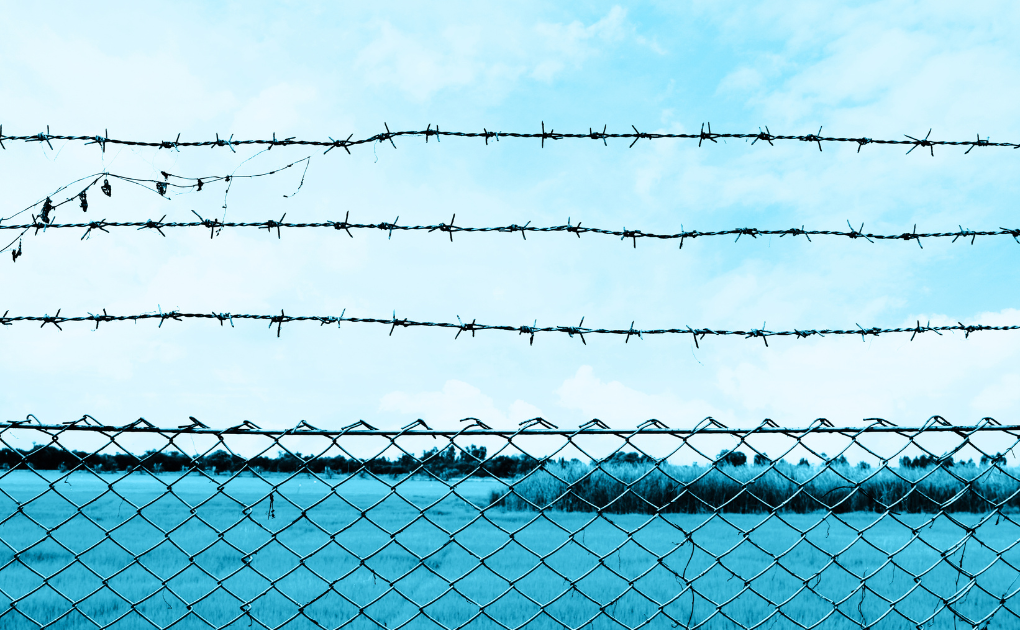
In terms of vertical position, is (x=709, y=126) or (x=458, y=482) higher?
(x=709, y=126)

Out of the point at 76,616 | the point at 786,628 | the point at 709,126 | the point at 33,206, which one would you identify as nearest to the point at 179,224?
the point at 33,206

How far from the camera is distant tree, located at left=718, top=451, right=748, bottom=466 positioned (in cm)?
155

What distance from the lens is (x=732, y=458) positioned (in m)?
1.58

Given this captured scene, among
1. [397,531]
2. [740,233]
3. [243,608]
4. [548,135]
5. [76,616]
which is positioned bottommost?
[76,616]

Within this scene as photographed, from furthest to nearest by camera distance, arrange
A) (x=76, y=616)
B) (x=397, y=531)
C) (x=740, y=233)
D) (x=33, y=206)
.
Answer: (x=740, y=233), (x=33, y=206), (x=76, y=616), (x=397, y=531)

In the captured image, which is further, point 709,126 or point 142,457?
point 709,126

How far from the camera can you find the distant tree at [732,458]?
1547mm

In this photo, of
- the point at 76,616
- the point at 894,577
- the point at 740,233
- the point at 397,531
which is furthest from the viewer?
the point at 894,577

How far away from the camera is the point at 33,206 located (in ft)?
6.76

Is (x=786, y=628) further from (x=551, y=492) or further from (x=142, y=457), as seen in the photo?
(x=142, y=457)

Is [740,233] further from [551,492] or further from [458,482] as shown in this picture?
[458,482]

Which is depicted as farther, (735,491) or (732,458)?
(735,491)

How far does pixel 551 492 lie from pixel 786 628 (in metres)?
0.80

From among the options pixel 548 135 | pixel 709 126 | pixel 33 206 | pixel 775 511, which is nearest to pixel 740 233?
pixel 709 126
